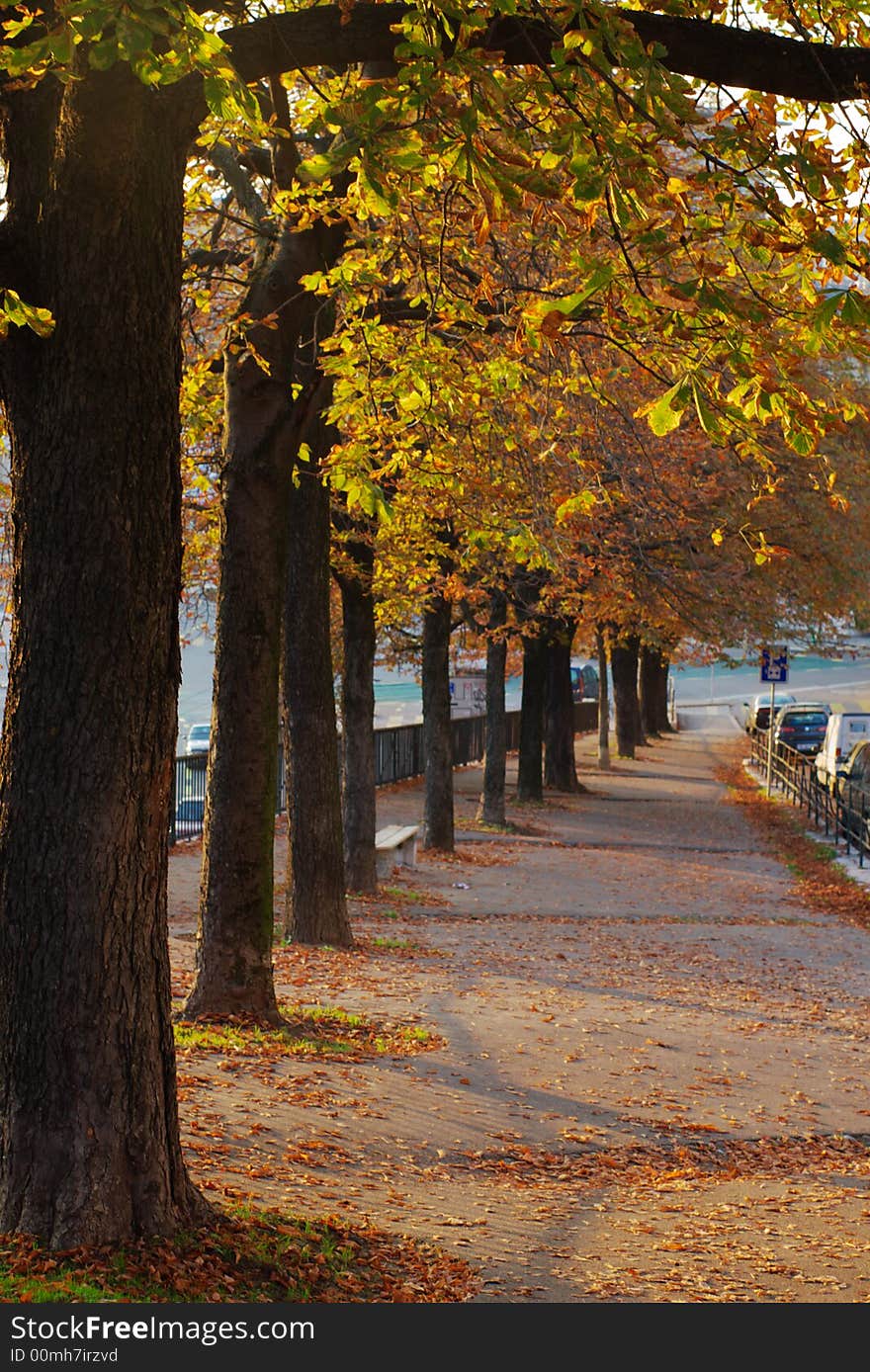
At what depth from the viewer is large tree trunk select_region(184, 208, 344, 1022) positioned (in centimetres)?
1045

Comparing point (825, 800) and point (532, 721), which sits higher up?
point (532, 721)

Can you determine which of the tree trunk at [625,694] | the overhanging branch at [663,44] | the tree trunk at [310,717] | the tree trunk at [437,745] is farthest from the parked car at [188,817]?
the tree trunk at [625,694]

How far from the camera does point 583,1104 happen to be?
9.84 m

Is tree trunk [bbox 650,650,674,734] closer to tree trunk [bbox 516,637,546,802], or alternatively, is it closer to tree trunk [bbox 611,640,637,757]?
tree trunk [bbox 611,640,637,757]

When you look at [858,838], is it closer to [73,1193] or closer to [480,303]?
[480,303]

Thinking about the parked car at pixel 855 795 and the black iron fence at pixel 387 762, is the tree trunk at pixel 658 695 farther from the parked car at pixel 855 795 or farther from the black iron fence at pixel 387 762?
the parked car at pixel 855 795

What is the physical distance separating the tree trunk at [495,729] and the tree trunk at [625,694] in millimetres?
19295

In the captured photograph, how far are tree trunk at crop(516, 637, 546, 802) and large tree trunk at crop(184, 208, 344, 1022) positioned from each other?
22.4 meters

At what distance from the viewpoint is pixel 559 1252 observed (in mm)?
6746

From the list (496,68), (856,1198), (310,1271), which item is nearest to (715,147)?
Result: (496,68)

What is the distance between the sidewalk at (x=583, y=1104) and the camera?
269 inches

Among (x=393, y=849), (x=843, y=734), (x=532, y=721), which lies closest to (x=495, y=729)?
(x=532, y=721)

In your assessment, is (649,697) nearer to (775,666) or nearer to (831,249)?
(775,666)

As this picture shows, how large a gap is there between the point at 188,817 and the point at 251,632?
16.4 meters
